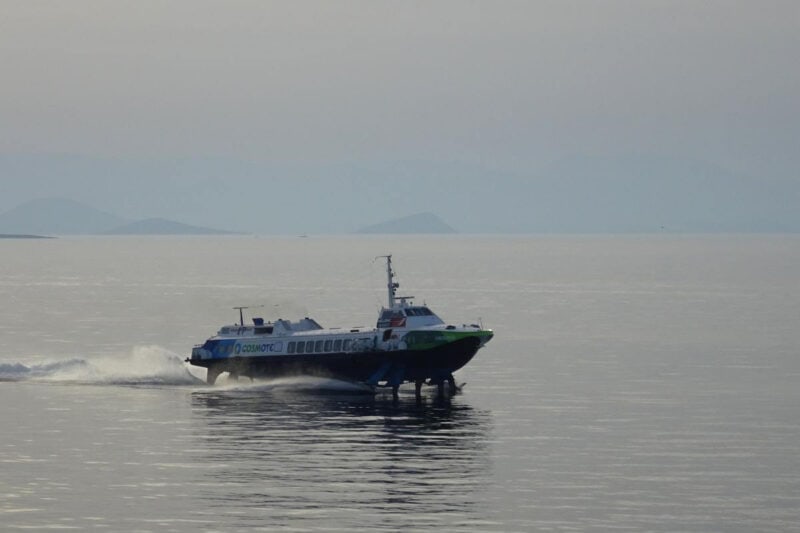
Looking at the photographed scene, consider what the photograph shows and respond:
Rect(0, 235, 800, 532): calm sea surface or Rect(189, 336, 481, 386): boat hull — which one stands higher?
Rect(189, 336, 481, 386): boat hull

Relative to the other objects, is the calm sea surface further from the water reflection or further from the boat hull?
the boat hull

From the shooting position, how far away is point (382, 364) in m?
90.7

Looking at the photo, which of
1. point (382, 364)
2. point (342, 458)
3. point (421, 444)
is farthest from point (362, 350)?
point (342, 458)

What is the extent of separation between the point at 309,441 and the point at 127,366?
36713mm

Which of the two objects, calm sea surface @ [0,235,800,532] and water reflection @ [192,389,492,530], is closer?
calm sea surface @ [0,235,800,532]

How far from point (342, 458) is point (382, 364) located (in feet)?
80.6

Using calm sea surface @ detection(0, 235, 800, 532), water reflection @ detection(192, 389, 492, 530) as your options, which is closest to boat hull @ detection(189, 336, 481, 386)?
calm sea surface @ detection(0, 235, 800, 532)

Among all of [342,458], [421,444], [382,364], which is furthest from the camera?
[382,364]

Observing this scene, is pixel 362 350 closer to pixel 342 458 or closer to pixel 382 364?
pixel 382 364

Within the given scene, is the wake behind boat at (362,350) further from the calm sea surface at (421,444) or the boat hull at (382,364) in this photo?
the calm sea surface at (421,444)

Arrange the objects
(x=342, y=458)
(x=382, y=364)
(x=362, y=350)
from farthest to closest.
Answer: (x=362, y=350) → (x=382, y=364) → (x=342, y=458)

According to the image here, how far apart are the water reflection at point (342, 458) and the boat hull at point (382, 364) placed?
1.70 metres

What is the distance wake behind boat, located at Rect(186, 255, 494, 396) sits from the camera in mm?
90312

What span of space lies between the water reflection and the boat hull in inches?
66.8
